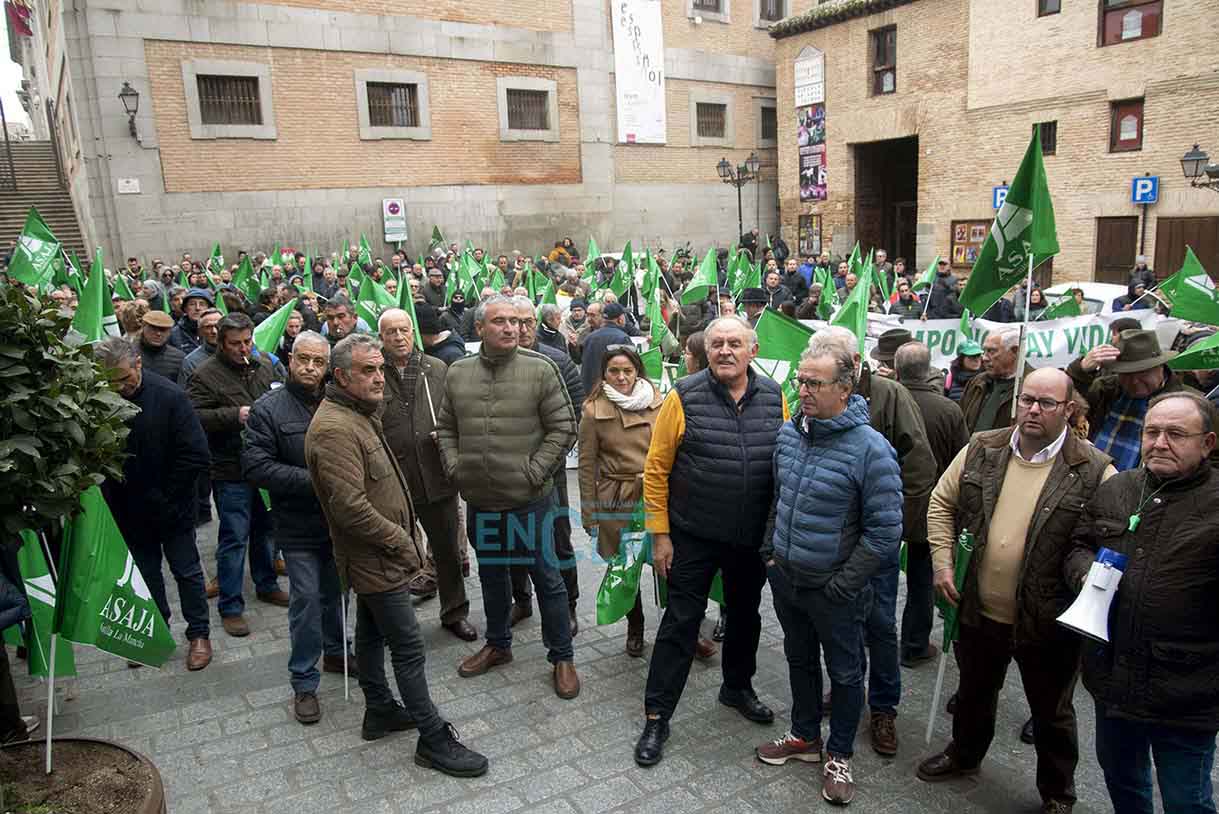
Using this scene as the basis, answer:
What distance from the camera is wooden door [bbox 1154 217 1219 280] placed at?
19297 mm

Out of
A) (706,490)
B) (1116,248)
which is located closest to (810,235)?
(1116,248)

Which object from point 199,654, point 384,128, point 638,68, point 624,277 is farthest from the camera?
point 638,68

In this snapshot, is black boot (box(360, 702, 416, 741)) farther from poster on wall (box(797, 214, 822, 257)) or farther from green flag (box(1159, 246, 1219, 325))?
poster on wall (box(797, 214, 822, 257))

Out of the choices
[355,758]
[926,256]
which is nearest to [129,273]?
[355,758]

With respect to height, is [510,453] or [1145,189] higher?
[1145,189]

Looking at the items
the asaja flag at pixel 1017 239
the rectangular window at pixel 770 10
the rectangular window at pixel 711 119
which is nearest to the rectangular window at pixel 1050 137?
the rectangular window at pixel 711 119

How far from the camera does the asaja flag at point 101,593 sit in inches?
142

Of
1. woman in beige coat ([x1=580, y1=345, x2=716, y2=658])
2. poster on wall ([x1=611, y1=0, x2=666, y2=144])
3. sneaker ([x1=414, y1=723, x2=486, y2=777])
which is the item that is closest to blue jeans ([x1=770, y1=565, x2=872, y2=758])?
woman in beige coat ([x1=580, y1=345, x2=716, y2=658])

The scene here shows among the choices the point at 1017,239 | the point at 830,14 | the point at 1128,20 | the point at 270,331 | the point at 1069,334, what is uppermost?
the point at 830,14

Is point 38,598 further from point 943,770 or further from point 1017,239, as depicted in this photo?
point 1017,239

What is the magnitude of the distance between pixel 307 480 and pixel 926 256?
24.7 m

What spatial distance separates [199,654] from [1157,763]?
4.83 meters

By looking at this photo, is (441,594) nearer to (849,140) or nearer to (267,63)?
(267,63)

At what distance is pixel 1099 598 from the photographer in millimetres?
2865
